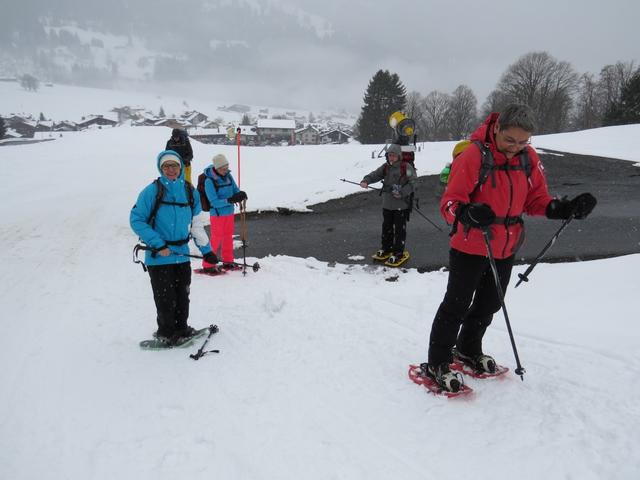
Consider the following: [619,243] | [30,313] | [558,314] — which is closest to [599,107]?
[619,243]

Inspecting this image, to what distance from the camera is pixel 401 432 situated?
3027mm

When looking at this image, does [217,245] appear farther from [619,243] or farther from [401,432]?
[619,243]

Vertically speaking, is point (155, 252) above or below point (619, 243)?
above

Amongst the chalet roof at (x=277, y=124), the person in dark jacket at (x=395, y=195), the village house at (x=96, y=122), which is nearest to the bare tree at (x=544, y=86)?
the person in dark jacket at (x=395, y=195)

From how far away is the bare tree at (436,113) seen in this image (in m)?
73.8

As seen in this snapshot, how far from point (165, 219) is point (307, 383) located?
235cm

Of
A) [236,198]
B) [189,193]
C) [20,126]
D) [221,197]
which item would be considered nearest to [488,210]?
[189,193]

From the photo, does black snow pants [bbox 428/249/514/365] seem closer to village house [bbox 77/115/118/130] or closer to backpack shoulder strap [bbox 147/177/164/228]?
backpack shoulder strap [bbox 147/177/164/228]

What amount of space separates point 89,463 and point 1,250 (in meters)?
7.55

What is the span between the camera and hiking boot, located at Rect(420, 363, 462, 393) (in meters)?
3.27

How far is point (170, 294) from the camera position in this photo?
435 centimetres

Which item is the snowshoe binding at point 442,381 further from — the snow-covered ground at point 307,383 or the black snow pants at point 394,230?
the black snow pants at point 394,230

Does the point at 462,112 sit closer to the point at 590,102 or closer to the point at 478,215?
the point at 590,102

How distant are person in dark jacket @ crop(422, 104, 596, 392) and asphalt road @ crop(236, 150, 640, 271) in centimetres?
377
